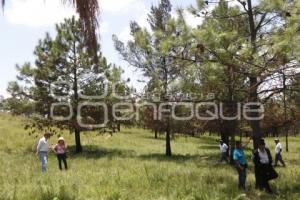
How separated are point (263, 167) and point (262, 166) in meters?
0.04

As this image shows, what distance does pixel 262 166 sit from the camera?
42.8ft

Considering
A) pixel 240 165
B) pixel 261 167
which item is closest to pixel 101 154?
pixel 240 165

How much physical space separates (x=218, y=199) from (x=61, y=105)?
22845 mm

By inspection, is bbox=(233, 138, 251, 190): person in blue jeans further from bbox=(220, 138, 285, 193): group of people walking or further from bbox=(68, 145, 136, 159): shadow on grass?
bbox=(68, 145, 136, 159): shadow on grass

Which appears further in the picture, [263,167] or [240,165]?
[240,165]

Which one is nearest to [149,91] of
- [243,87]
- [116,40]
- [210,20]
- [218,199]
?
[243,87]

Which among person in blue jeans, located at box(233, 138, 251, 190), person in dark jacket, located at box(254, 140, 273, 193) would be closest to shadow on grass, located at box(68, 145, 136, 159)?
person in blue jeans, located at box(233, 138, 251, 190)

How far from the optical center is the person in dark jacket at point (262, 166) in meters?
13.0

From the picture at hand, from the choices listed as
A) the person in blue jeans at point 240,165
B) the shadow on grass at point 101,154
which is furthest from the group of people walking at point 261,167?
the shadow on grass at point 101,154

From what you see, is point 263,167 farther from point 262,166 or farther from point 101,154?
point 101,154

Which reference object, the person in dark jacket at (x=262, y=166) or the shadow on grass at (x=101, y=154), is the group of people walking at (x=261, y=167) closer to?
the person in dark jacket at (x=262, y=166)

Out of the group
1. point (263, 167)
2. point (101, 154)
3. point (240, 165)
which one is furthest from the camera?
point (101, 154)

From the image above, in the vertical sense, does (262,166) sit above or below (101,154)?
above

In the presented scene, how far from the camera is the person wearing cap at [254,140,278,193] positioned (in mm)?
12969
